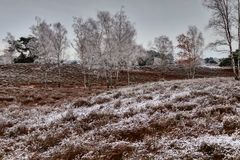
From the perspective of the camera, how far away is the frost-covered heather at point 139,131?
1212cm

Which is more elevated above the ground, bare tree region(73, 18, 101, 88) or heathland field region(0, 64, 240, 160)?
bare tree region(73, 18, 101, 88)

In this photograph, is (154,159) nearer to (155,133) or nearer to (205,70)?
(155,133)

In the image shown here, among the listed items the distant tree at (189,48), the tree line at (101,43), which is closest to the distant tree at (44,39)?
the tree line at (101,43)

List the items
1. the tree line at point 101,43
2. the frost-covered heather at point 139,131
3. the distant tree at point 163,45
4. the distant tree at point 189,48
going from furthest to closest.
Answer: the distant tree at point 163,45 → the distant tree at point 189,48 → the tree line at point 101,43 → the frost-covered heather at point 139,131

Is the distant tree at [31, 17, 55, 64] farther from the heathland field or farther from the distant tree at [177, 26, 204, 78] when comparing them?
the heathland field

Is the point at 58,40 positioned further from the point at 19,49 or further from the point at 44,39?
the point at 19,49

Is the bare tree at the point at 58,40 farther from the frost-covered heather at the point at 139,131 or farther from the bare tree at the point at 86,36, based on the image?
the frost-covered heather at the point at 139,131

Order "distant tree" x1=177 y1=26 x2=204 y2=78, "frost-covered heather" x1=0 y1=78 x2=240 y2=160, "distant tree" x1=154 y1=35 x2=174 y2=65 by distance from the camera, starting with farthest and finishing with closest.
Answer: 1. "distant tree" x1=154 y1=35 x2=174 y2=65
2. "distant tree" x1=177 y1=26 x2=204 y2=78
3. "frost-covered heather" x1=0 y1=78 x2=240 y2=160

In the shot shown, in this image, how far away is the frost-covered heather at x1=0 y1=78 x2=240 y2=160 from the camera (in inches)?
477

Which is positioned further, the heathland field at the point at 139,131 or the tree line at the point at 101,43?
the tree line at the point at 101,43

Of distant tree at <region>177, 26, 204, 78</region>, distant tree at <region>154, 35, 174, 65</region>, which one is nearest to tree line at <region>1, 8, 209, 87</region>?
distant tree at <region>177, 26, 204, 78</region>

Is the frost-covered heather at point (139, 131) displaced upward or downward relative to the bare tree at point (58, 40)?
downward

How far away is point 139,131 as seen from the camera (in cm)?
1519

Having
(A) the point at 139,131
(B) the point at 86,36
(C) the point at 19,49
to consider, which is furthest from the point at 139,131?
(C) the point at 19,49
